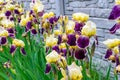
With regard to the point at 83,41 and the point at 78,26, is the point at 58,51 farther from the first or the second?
the point at 83,41

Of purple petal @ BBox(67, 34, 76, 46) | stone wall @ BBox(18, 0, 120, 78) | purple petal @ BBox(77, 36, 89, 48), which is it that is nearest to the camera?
purple petal @ BBox(77, 36, 89, 48)

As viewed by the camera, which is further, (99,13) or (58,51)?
(99,13)

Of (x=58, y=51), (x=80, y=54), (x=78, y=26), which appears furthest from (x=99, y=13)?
(x=80, y=54)

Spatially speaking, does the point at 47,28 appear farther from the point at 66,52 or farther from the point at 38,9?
the point at 66,52

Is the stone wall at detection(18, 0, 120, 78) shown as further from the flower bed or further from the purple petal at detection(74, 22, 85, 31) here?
the purple petal at detection(74, 22, 85, 31)

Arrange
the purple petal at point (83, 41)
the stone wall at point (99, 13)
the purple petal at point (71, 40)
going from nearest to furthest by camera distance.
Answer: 1. the purple petal at point (83, 41)
2. the purple petal at point (71, 40)
3. the stone wall at point (99, 13)

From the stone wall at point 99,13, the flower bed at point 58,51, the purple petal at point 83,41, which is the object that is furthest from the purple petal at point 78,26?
the stone wall at point 99,13

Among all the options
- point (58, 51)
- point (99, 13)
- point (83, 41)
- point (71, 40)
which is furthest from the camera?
point (99, 13)

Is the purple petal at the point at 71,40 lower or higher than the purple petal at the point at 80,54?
higher

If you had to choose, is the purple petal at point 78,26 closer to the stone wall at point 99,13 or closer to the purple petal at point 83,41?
the purple petal at point 83,41

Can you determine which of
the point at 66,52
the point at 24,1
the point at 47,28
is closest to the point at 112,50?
the point at 66,52

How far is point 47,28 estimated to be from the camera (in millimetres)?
2824

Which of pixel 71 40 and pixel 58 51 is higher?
pixel 71 40

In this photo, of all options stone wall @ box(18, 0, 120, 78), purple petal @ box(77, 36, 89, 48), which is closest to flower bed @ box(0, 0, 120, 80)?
purple petal @ box(77, 36, 89, 48)
